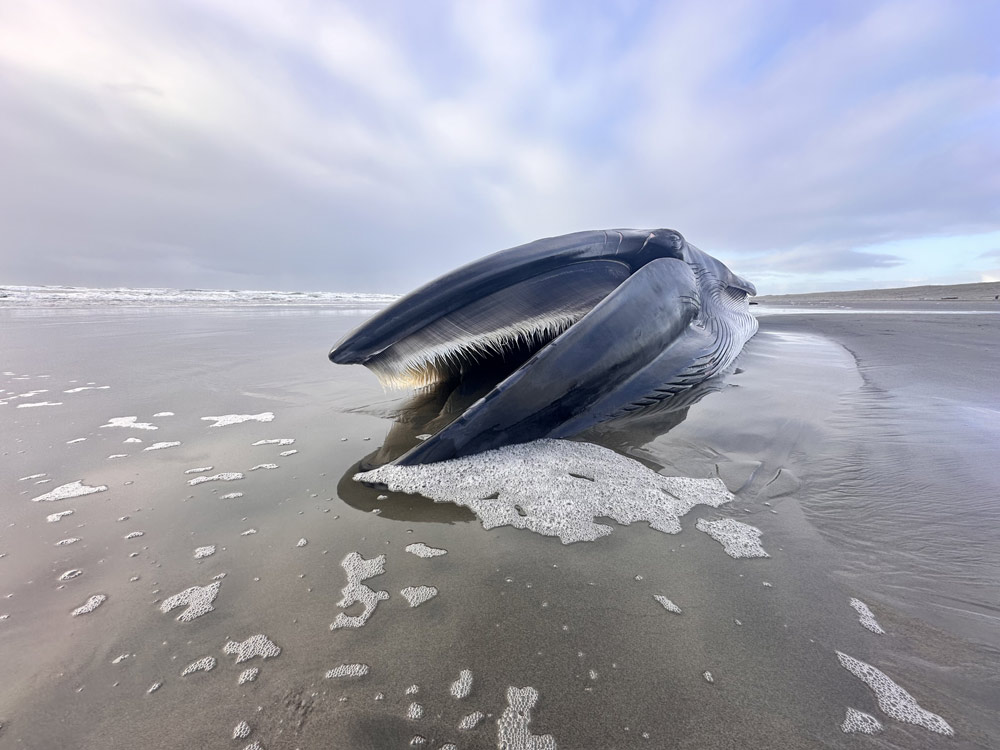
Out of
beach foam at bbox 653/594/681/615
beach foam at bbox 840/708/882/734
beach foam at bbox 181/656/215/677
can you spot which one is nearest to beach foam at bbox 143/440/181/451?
beach foam at bbox 181/656/215/677

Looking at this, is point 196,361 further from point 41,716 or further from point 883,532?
point 883,532

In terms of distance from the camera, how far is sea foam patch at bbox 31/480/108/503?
2152mm

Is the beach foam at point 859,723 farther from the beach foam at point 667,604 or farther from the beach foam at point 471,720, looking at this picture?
the beach foam at point 471,720

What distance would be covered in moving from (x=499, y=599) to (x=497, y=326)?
1972 mm

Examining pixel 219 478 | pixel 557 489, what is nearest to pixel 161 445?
pixel 219 478

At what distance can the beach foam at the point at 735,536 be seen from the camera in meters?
1.74

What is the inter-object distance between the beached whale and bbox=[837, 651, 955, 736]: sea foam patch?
5.76ft

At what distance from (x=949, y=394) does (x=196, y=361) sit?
8287 millimetres

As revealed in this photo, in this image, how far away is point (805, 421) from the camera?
125 inches

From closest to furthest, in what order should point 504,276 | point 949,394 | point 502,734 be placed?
point 502,734
point 504,276
point 949,394

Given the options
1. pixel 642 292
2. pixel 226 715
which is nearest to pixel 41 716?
pixel 226 715

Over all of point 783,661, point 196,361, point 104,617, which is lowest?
point 783,661

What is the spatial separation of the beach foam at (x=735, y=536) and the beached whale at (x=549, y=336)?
1.11m

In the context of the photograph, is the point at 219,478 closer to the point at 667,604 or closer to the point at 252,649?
the point at 252,649
